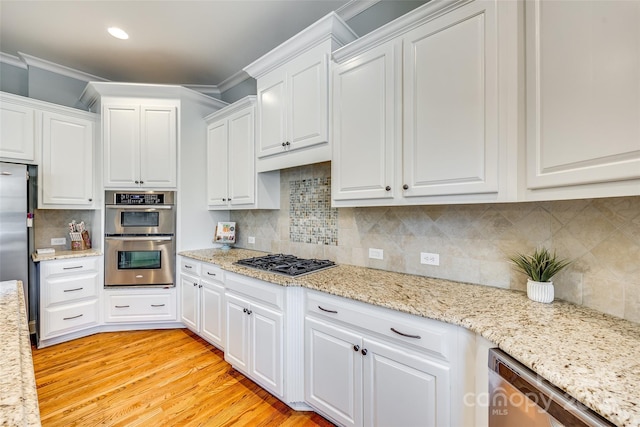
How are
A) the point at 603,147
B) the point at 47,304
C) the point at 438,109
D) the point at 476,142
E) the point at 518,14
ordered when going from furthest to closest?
the point at 47,304
the point at 438,109
the point at 476,142
the point at 518,14
the point at 603,147

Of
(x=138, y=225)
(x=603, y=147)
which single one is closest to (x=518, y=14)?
(x=603, y=147)

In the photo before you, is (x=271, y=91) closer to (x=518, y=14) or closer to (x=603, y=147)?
(x=518, y=14)

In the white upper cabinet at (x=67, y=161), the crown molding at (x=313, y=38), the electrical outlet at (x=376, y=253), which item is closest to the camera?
the crown molding at (x=313, y=38)

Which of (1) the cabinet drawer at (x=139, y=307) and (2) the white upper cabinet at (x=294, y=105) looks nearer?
(2) the white upper cabinet at (x=294, y=105)

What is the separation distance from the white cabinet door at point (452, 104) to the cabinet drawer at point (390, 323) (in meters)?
0.65

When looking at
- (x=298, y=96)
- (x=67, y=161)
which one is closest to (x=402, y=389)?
(x=298, y=96)

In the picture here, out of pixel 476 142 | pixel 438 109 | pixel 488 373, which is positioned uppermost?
pixel 438 109

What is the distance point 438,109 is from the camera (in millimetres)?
1443

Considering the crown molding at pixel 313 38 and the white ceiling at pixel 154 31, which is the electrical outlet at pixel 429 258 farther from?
the white ceiling at pixel 154 31

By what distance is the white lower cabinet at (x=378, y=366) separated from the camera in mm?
1192

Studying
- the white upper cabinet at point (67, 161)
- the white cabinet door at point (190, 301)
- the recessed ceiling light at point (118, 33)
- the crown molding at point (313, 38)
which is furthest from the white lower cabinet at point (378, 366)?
the white upper cabinet at point (67, 161)

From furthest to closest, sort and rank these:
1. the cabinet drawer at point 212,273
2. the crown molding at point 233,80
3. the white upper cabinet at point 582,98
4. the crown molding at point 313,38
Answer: the crown molding at point 233,80
the cabinet drawer at point 212,273
the crown molding at point 313,38
the white upper cabinet at point 582,98

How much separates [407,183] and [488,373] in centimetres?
94

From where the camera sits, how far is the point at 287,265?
207 centimetres
